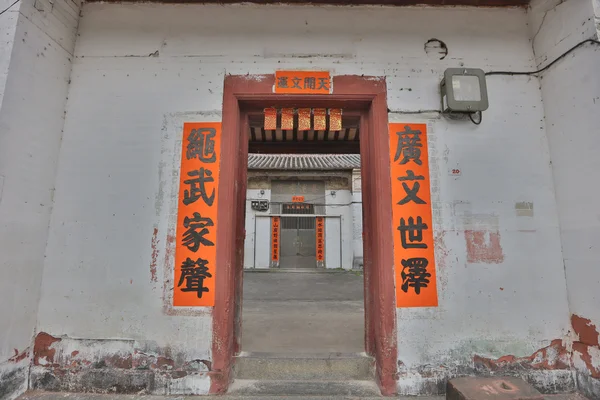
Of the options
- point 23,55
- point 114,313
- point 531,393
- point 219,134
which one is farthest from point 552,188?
point 23,55

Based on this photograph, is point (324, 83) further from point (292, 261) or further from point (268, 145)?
point (292, 261)

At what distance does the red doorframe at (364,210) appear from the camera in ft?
8.48

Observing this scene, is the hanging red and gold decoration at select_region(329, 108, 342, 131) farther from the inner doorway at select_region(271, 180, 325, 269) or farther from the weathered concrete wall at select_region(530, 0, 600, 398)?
the inner doorway at select_region(271, 180, 325, 269)

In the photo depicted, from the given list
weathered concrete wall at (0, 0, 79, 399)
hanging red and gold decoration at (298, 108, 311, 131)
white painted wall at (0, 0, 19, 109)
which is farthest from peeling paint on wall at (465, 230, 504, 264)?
white painted wall at (0, 0, 19, 109)

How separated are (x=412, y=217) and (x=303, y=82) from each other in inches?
65.0

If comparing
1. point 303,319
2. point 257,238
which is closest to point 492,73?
point 303,319

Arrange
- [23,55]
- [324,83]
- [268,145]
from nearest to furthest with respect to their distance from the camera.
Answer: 1. [23,55]
2. [324,83]
3. [268,145]

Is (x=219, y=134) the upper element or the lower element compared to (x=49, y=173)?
upper

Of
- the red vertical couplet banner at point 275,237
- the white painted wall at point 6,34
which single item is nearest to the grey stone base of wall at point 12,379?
the white painted wall at point 6,34

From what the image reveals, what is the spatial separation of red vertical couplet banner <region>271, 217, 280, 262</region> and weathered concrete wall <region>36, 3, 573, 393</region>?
33.2 feet

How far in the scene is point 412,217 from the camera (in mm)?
2719

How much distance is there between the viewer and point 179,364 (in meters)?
2.54

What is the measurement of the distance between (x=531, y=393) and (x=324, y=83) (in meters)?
2.81

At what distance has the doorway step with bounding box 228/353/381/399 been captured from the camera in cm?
260
